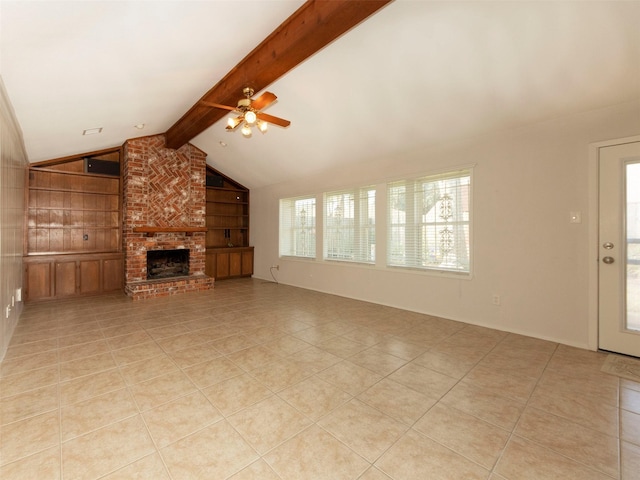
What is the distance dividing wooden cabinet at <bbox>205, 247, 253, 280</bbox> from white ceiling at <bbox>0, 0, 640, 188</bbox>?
11.4 ft

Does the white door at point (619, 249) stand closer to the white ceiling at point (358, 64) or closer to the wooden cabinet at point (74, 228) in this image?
the white ceiling at point (358, 64)

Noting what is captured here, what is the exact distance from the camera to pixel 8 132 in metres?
2.95

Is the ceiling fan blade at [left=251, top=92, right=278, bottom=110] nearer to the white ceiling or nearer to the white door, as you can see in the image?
the white ceiling

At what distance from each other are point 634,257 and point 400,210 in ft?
8.40

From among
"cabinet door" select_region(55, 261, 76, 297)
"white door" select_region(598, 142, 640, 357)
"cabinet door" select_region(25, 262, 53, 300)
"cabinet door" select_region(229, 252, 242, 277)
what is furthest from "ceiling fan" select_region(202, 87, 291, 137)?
"cabinet door" select_region(229, 252, 242, 277)

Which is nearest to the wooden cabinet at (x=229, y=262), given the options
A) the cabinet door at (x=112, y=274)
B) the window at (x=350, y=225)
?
the cabinet door at (x=112, y=274)

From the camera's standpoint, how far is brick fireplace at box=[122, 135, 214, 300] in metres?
5.48

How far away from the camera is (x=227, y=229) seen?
7.65 meters

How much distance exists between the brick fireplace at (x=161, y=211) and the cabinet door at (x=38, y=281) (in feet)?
→ 3.63

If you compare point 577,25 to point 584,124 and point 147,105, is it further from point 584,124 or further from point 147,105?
point 147,105

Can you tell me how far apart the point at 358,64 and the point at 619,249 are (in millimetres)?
3158

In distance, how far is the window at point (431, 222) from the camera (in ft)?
12.8

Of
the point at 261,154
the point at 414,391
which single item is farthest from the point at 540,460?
the point at 261,154

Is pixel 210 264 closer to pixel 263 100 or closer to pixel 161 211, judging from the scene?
pixel 161 211
